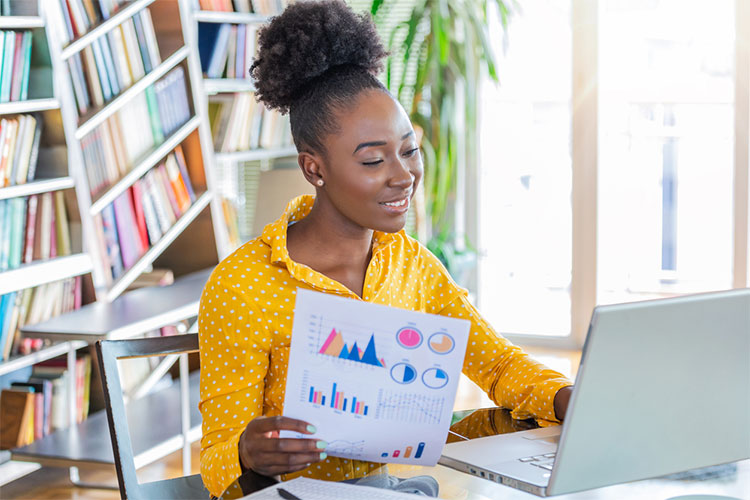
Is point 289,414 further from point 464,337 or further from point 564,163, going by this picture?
point 564,163

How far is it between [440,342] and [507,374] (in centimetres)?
44

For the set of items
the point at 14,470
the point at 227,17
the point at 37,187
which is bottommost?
the point at 14,470

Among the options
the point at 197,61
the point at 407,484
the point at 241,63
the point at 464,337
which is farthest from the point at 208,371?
the point at 241,63

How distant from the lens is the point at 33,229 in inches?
105

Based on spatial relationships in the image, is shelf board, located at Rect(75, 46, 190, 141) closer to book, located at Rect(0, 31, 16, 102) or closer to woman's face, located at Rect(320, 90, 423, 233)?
book, located at Rect(0, 31, 16, 102)

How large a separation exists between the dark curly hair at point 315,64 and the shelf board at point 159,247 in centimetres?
164

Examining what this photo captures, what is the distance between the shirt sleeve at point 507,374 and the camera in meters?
1.31

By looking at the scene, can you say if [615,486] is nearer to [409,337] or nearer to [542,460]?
[542,460]

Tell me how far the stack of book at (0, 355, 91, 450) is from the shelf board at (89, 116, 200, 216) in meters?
0.51

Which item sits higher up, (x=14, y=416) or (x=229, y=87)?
(x=229, y=87)

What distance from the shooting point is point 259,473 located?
1116mm

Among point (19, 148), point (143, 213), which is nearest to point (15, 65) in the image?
point (19, 148)

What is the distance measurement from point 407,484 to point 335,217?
46cm

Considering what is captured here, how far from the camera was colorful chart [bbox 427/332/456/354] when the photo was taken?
0.99 metres
